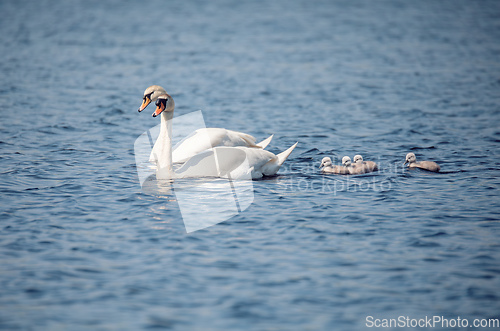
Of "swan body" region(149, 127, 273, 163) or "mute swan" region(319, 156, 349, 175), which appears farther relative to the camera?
"swan body" region(149, 127, 273, 163)

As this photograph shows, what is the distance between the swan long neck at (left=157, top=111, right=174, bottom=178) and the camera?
37.8ft

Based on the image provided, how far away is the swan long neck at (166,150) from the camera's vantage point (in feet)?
37.8

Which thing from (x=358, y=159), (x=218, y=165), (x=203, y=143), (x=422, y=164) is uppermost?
(x=203, y=143)

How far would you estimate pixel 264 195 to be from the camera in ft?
35.2

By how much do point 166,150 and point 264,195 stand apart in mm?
2085

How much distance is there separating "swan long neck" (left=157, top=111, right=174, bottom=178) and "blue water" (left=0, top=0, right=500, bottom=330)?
0.57 metres

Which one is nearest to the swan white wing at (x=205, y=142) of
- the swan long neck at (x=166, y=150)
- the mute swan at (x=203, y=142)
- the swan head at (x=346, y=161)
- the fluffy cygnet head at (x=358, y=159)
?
the mute swan at (x=203, y=142)

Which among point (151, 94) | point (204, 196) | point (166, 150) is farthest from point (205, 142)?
point (204, 196)

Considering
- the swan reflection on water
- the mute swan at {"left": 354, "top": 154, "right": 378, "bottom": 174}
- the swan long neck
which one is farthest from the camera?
the mute swan at {"left": 354, "top": 154, "right": 378, "bottom": 174}

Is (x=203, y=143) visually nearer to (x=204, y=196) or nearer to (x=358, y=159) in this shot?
(x=204, y=196)

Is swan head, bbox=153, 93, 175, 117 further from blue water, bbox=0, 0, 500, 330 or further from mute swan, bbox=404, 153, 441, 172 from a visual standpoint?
mute swan, bbox=404, 153, 441, 172


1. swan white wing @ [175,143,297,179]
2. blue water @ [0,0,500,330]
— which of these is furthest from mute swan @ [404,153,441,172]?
swan white wing @ [175,143,297,179]

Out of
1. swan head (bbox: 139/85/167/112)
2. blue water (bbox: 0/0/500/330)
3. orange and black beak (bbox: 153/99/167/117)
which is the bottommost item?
blue water (bbox: 0/0/500/330)

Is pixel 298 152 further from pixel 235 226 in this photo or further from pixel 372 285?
pixel 372 285
